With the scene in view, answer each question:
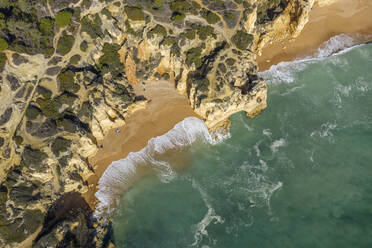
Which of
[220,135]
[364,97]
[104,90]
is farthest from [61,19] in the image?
[364,97]

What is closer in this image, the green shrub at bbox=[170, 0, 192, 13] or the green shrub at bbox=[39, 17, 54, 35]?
the green shrub at bbox=[39, 17, 54, 35]

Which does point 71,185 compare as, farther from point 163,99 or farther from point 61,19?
point 61,19

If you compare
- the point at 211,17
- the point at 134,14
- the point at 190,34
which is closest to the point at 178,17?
the point at 190,34

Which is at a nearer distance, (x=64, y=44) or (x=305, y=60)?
(x=64, y=44)

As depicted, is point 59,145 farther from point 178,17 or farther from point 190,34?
point 178,17

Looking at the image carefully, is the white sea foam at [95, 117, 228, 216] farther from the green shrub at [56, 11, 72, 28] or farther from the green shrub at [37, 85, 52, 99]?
the green shrub at [56, 11, 72, 28]

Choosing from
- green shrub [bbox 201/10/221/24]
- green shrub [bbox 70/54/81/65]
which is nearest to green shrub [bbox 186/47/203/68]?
green shrub [bbox 201/10/221/24]

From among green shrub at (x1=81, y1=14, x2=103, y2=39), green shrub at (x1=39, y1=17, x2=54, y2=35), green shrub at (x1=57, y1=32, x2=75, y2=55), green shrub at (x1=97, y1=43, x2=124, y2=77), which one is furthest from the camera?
green shrub at (x1=97, y1=43, x2=124, y2=77)
